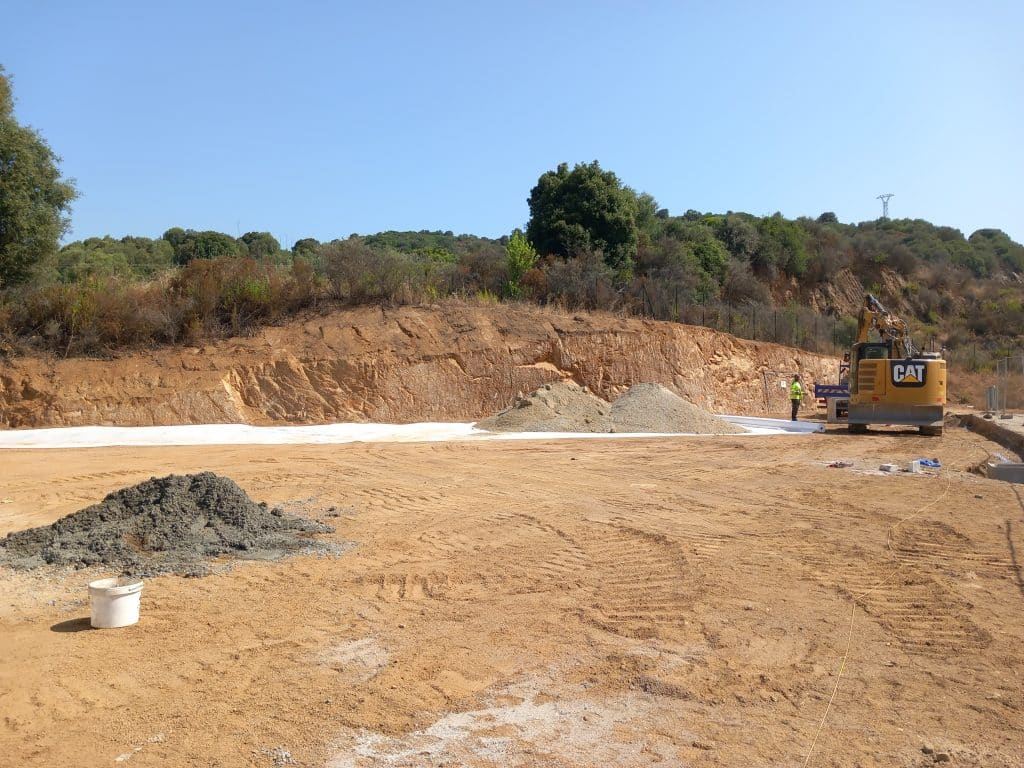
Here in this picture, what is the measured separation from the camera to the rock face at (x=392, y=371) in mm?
21609

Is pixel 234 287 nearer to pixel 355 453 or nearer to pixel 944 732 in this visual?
pixel 355 453

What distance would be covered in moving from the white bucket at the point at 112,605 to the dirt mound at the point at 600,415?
15.8m

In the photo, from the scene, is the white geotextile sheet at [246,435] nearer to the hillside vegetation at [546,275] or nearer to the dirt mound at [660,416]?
the dirt mound at [660,416]

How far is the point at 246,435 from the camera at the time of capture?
64.9 feet

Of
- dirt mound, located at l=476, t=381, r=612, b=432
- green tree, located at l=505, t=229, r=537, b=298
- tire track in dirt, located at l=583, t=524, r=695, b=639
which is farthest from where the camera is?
green tree, located at l=505, t=229, r=537, b=298

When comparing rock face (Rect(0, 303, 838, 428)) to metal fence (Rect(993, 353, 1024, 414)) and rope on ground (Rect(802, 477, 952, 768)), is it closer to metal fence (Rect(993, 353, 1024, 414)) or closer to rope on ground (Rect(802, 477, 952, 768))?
metal fence (Rect(993, 353, 1024, 414))

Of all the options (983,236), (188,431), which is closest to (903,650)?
(188,431)

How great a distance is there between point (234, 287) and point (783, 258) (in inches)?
1371

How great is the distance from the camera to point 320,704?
183 inches

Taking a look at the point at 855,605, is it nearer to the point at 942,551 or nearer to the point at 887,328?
the point at 942,551

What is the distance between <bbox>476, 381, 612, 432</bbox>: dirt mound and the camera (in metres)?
21.8

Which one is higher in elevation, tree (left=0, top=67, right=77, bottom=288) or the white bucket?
tree (left=0, top=67, right=77, bottom=288)

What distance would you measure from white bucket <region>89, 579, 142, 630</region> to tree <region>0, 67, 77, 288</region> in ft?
62.7

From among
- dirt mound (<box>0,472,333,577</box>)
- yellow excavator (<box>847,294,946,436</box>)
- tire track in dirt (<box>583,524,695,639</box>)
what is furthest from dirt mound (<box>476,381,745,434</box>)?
dirt mound (<box>0,472,333,577</box>)
